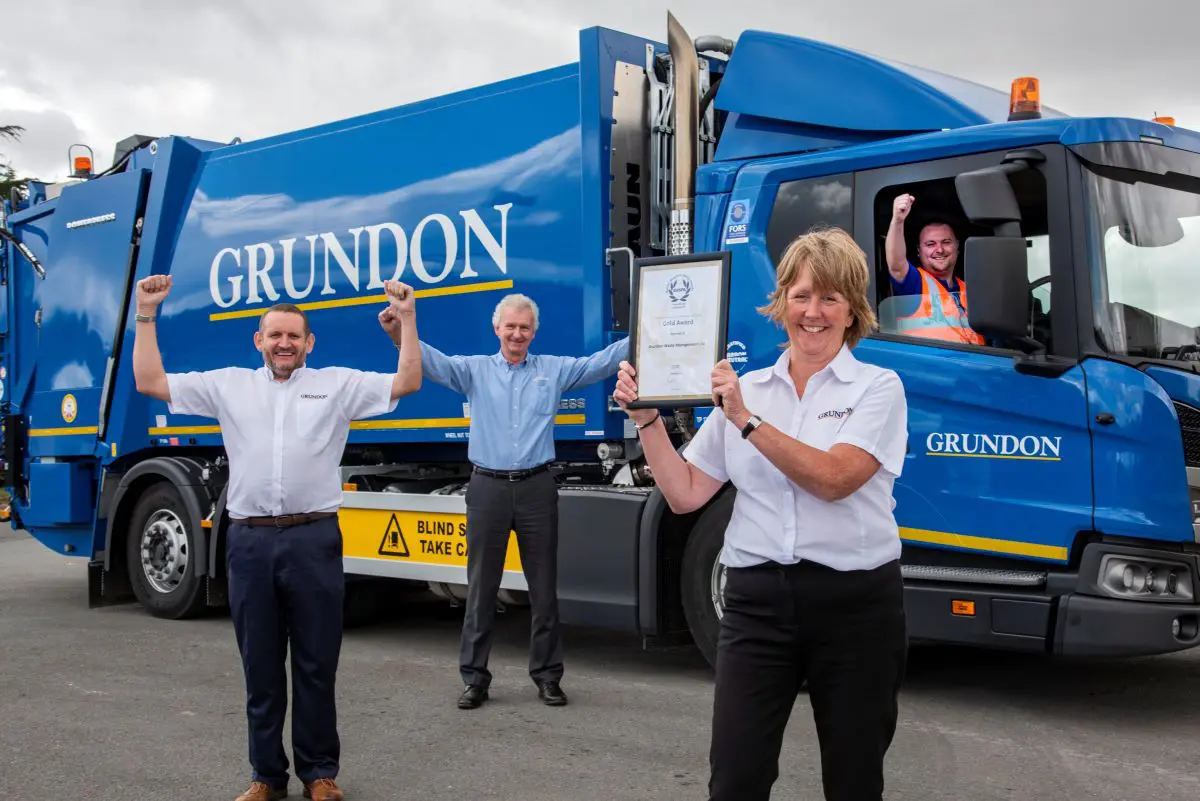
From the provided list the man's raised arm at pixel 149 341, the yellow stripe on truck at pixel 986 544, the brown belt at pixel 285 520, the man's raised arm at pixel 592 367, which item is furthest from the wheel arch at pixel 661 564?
the man's raised arm at pixel 149 341

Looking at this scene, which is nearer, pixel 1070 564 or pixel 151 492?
pixel 1070 564

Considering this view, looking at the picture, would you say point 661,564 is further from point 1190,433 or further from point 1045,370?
point 1190,433

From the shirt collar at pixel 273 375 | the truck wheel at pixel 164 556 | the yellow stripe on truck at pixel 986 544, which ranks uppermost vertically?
the shirt collar at pixel 273 375

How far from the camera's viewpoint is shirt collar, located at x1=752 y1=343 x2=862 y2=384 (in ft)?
9.46

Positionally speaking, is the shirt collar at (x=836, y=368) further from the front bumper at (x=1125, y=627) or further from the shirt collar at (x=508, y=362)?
the shirt collar at (x=508, y=362)

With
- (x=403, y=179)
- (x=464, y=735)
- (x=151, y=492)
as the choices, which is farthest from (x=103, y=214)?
(x=464, y=735)

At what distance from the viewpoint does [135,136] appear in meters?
9.33

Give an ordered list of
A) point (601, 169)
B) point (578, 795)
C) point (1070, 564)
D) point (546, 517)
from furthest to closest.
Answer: point (601, 169) < point (546, 517) < point (1070, 564) < point (578, 795)

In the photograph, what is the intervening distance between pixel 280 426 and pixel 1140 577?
328cm

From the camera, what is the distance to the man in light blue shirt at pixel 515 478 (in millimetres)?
5918

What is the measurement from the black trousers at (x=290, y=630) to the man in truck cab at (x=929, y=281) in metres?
2.62

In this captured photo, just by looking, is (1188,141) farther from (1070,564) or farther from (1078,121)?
(1070,564)

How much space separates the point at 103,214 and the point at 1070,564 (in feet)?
23.5

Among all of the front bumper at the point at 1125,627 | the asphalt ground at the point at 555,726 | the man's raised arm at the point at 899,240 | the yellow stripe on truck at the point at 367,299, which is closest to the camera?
the asphalt ground at the point at 555,726
